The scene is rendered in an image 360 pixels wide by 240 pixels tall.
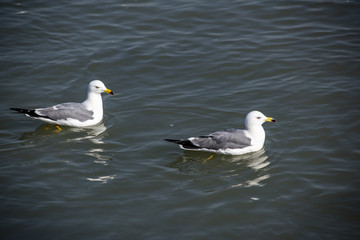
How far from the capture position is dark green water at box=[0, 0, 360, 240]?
8.42 m

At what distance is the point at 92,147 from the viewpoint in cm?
1076

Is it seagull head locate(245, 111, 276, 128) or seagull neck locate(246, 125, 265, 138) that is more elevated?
seagull head locate(245, 111, 276, 128)

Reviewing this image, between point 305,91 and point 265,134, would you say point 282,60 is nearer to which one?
point 305,91

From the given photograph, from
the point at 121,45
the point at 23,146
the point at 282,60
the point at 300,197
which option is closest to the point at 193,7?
the point at 121,45

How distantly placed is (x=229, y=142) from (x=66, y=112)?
4215 millimetres

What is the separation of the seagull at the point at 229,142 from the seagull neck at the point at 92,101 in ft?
8.96

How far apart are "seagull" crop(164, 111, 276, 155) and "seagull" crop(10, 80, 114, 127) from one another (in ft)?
8.72

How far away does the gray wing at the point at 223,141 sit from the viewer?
10.2 m

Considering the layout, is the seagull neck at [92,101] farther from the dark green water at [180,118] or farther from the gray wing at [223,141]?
the gray wing at [223,141]

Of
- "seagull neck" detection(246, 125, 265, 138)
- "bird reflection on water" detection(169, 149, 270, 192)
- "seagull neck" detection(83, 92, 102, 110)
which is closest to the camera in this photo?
"bird reflection on water" detection(169, 149, 270, 192)

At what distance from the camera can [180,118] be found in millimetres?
11773

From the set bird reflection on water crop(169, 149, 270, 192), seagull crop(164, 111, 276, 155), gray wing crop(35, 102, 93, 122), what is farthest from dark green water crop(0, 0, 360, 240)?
gray wing crop(35, 102, 93, 122)

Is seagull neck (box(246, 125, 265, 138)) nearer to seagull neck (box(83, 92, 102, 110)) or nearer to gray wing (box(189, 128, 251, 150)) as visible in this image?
gray wing (box(189, 128, 251, 150))

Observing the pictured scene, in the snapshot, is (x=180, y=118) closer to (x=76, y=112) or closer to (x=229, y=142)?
(x=229, y=142)
